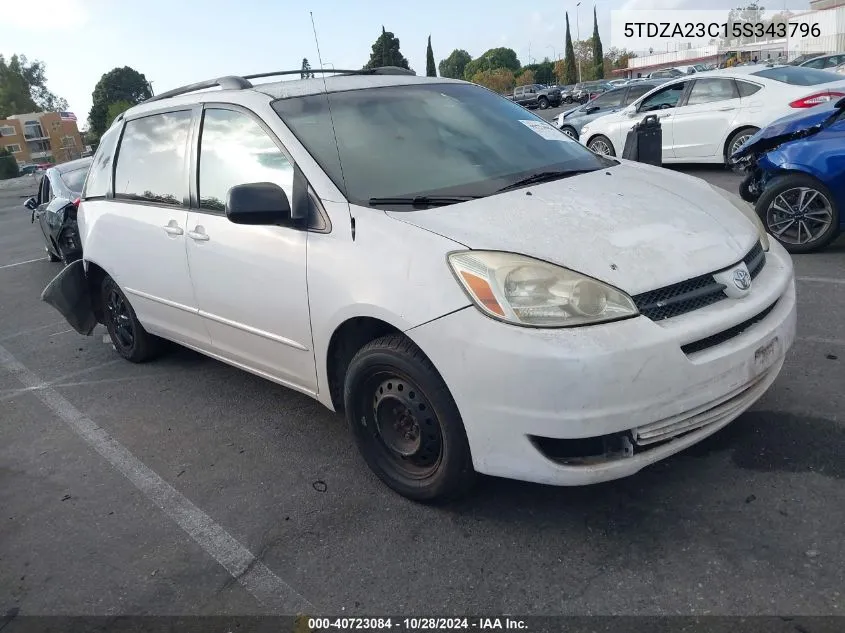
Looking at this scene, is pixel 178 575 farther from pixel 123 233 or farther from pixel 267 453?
pixel 123 233

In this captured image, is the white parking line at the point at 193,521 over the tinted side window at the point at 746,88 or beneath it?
beneath

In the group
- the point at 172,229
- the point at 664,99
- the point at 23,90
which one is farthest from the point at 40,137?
the point at 172,229

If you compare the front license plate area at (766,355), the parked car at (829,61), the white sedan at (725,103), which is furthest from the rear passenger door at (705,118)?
the parked car at (829,61)

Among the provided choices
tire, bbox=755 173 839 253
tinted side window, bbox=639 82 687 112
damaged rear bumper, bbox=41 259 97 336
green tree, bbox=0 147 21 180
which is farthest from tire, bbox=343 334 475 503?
green tree, bbox=0 147 21 180

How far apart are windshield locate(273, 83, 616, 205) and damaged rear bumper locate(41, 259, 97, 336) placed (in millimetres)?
2723

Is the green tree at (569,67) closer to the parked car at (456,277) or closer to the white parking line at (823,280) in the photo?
the white parking line at (823,280)

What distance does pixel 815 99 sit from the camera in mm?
9422

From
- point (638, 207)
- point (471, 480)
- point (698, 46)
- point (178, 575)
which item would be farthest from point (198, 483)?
point (698, 46)

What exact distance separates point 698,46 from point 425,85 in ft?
292

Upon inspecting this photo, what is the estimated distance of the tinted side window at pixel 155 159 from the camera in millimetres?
4109

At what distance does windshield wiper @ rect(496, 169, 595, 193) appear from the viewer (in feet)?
10.6

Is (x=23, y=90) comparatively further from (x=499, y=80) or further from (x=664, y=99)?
(x=664, y=99)

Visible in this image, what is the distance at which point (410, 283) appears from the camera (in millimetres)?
2705

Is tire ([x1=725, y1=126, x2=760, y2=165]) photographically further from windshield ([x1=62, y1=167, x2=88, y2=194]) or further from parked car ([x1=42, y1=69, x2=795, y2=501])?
windshield ([x1=62, y1=167, x2=88, y2=194])
